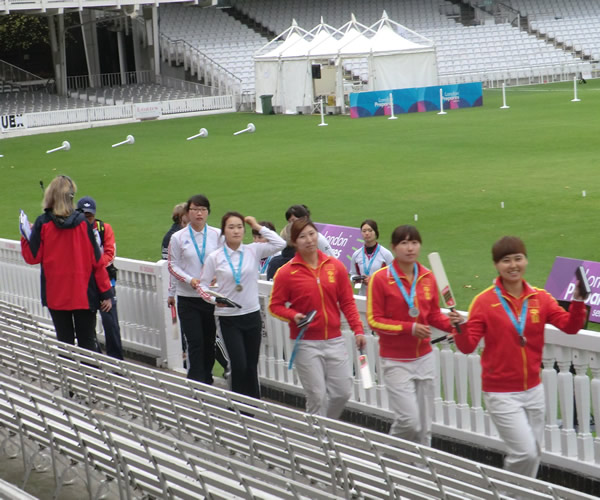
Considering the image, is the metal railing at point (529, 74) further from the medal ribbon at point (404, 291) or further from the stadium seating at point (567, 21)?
the medal ribbon at point (404, 291)

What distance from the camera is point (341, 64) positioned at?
43688mm

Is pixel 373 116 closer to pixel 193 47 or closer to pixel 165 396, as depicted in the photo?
pixel 193 47

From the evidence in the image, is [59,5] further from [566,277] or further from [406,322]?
[406,322]

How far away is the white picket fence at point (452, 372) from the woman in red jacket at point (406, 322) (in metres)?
0.85

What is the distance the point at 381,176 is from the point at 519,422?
18.4m

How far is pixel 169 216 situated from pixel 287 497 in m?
16.5

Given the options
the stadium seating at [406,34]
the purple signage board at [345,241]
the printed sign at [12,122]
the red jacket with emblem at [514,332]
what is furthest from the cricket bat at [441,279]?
the stadium seating at [406,34]

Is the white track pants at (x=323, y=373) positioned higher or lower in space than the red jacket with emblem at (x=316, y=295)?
lower

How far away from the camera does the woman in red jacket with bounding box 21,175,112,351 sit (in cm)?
916

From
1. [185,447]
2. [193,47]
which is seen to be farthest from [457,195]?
[193,47]

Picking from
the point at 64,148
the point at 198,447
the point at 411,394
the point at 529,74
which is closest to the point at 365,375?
the point at 411,394

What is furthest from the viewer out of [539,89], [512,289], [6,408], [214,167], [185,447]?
[539,89]

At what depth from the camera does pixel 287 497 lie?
4.83 meters

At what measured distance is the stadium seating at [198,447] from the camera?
4.92 meters
